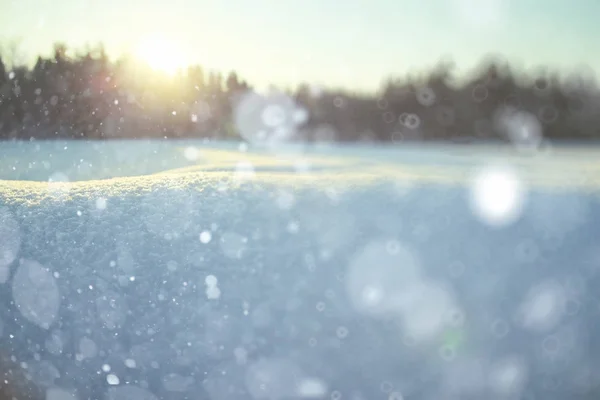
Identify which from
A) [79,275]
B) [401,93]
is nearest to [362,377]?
[79,275]

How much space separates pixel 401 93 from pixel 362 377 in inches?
186

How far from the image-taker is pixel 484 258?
4.58m

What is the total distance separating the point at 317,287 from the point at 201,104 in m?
6.61

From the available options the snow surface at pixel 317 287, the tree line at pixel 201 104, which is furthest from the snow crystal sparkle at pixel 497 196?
the tree line at pixel 201 104

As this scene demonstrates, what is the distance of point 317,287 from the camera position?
4.60 meters

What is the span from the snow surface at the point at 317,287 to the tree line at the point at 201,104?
0.76m

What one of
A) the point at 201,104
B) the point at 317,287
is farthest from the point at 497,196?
the point at 201,104

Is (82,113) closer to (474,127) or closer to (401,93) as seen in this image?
(401,93)

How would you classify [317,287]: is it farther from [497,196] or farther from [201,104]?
[201,104]

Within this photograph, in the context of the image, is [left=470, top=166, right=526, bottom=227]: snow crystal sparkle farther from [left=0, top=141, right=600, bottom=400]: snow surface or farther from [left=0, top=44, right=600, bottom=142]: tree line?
[left=0, top=44, right=600, bottom=142]: tree line

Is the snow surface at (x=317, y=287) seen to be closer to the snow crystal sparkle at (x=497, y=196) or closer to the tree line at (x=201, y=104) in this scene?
the snow crystal sparkle at (x=497, y=196)

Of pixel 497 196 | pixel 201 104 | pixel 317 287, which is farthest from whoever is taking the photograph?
pixel 201 104

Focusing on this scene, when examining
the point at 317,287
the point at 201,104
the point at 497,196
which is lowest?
the point at 317,287

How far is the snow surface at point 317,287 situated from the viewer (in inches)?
158
